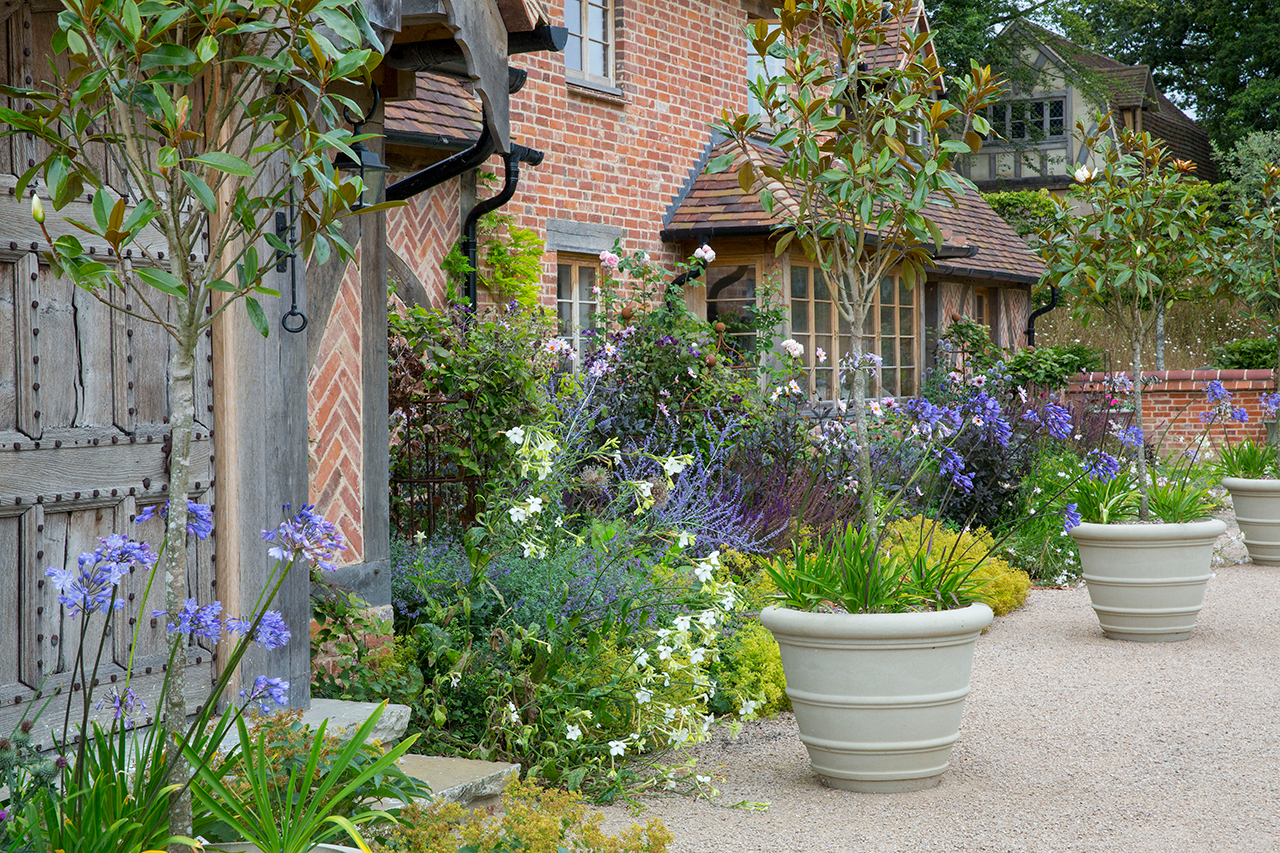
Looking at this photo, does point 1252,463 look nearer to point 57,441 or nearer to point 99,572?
point 57,441

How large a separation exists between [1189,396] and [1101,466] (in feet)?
33.0

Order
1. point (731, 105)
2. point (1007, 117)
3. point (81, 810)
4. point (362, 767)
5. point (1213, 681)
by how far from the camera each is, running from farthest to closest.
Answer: point (1007, 117)
point (731, 105)
point (1213, 681)
point (362, 767)
point (81, 810)

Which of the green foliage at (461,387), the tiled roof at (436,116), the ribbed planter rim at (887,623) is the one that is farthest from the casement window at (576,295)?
the ribbed planter rim at (887,623)

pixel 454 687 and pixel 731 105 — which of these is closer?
pixel 454 687

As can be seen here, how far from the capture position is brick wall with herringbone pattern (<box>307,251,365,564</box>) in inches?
193

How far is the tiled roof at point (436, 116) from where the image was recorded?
8211 mm

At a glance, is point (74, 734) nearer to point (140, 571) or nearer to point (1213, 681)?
point (140, 571)

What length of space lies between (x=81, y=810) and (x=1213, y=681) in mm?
5310

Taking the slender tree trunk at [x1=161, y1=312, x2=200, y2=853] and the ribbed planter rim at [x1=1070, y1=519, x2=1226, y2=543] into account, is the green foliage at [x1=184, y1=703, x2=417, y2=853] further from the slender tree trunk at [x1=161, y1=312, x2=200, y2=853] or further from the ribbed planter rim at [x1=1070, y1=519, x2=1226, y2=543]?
the ribbed planter rim at [x1=1070, y1=519, x2=1226, y2=543]

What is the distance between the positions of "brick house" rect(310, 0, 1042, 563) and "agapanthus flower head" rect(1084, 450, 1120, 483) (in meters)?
4.11

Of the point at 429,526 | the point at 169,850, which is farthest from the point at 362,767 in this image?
the point at 429,526

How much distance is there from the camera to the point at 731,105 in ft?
40.1

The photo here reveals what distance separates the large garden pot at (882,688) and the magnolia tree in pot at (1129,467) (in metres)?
2.85

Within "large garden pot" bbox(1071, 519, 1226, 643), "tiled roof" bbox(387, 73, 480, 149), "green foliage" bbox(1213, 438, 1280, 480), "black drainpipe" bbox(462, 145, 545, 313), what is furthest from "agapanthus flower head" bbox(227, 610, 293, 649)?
"green foliage" bbox(1213, 438, 1280, 480)
